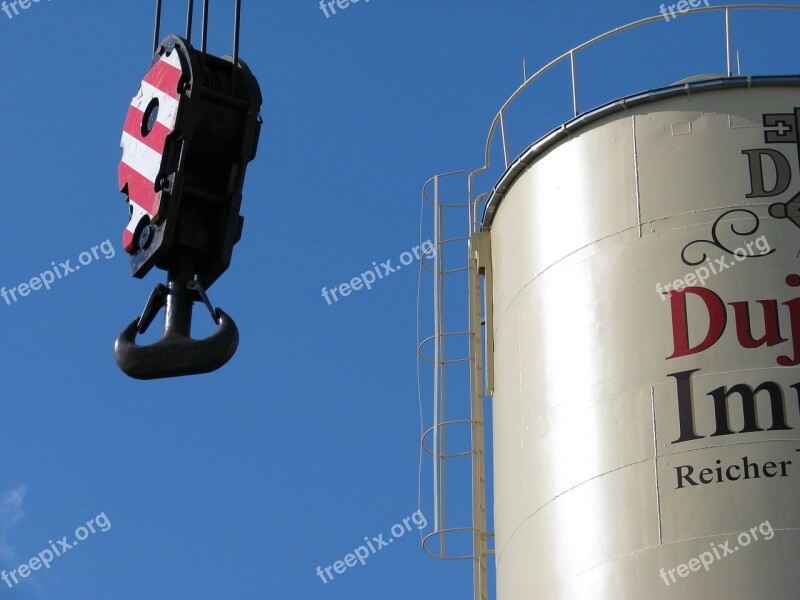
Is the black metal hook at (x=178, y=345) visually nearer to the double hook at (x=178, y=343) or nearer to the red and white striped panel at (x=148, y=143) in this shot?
the double hook at (x=178, y=343)

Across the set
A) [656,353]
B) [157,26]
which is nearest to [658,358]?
[656,353]

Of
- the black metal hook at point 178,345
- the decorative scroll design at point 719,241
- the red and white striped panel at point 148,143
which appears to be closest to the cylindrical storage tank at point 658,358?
the decorative scroll design at point 719,241

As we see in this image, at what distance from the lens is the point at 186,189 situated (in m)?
7.46

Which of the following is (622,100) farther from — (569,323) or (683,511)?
(683,511)

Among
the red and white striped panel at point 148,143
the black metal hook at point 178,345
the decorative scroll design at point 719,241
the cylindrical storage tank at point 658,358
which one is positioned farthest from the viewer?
the decorative scroll design at point 719,241

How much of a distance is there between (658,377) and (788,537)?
179cm

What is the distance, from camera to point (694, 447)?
1233 cm

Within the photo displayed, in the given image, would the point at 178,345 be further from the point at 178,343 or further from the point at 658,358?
the point at 658,358

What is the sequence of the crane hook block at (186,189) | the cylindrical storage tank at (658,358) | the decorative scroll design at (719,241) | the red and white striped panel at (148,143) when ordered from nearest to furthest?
the crane hook block at (186,189) < the red and white striped panel at (148,143) < the cylindrical storage tank at (658,358) < the decorative scroll design at (719,241)

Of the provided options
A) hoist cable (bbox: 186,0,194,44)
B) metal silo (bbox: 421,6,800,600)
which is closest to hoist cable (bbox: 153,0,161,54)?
hoist cable (bbox: 186,0,194,44)

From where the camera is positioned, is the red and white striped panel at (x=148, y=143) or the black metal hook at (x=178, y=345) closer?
the black metal hook at (x=178, y=345)

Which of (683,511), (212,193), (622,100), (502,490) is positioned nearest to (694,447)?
(683,511)

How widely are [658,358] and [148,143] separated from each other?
21.1 ft

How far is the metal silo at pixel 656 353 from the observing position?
12078 millimetres
